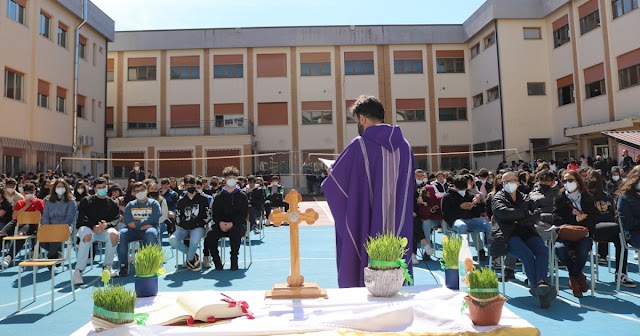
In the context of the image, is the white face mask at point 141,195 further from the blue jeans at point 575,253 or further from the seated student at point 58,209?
the blue jeans at point 575,253

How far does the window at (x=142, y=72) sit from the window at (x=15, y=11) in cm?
1100

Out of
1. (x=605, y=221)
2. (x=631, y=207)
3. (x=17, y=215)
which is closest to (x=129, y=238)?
(x=17, y=215)

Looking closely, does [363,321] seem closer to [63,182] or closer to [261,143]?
[63,182]

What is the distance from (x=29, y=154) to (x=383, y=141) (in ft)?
67.9

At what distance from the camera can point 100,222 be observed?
770 cm

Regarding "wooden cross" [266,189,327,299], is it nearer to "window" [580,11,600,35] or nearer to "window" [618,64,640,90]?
"window" [618,64,640,90]

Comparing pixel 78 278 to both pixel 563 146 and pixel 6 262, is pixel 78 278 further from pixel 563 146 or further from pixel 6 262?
pixel 563 146

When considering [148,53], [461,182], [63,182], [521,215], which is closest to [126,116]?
[148,53]

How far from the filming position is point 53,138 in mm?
21719

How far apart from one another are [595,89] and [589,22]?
132 inches

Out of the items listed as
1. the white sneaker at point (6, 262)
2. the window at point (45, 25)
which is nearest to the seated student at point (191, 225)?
the white sneaker at point (6, 262)

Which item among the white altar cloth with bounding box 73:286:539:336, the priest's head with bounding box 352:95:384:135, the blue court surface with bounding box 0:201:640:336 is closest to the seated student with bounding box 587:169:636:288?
the blue court surface with bounding box 0:201:640:336

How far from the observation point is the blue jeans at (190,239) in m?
8.19

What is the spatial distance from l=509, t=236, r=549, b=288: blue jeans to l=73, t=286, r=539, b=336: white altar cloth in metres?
3.86
